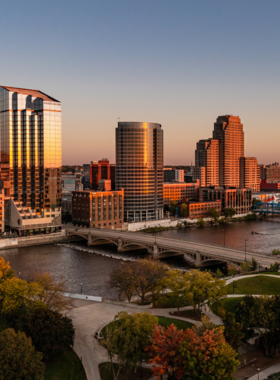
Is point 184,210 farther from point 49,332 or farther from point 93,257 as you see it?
point 49,332

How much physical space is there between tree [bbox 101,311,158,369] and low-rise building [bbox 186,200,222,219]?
116 metres

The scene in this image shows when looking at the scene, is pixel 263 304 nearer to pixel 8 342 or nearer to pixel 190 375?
pixel 190 375

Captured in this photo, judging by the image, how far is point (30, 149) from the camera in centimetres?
11138

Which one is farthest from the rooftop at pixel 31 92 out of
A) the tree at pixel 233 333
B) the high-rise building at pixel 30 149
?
the tree at pixel 233 333

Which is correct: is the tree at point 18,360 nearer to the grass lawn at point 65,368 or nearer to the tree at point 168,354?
the grass lawn at point 65,368

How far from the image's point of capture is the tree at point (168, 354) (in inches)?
1196

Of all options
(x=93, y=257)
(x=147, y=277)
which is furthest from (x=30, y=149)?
(x=147, y=277)

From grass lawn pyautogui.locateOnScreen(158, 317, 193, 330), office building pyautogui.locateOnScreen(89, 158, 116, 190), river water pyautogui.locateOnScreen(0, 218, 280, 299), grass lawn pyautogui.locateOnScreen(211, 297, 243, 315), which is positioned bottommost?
river water pyautogui.locateOnScreen(0, 218, 280, 299)

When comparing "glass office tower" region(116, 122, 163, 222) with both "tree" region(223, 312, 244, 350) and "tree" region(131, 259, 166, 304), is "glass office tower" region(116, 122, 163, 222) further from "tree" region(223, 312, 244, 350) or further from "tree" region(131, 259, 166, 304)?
"tree" region(223, 312, 244, 350)

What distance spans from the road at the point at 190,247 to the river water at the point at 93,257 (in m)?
2.98

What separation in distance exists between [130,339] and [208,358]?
21.9 feet

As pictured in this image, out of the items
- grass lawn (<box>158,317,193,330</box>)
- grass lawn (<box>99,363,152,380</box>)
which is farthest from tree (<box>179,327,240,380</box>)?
grass lawn (<box>158,317,193,330</box>)

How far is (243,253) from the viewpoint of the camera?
7588cm

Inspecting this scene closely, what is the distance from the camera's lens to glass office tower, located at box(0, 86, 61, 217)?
→ 111 metres
